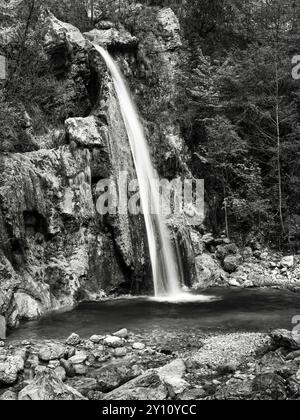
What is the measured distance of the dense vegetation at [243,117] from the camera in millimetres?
17077

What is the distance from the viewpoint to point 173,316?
10.4 metres

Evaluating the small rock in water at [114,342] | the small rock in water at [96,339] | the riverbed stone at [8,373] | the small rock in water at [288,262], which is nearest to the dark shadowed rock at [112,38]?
the small rock in water at [288,262]

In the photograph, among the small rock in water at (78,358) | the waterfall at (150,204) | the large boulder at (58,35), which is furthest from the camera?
the large boulder at (58,35)

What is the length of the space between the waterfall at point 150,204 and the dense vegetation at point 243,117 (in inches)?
102

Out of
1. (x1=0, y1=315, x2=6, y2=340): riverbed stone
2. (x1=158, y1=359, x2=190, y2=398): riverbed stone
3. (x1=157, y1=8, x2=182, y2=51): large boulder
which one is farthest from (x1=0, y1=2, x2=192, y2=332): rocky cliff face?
(x1=157, y1=8, x2=182, y2=51): large boulder

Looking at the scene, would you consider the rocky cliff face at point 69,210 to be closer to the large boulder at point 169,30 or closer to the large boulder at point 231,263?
the large boulder at point 231,263

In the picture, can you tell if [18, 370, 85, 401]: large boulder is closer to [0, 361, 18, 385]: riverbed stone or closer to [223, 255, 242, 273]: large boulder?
[0, 361, 18, 385]: riverbed stone

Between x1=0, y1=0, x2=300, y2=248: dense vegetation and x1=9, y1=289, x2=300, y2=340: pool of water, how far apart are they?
577cm

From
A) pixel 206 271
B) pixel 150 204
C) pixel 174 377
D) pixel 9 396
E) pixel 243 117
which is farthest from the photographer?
pixel 243 117

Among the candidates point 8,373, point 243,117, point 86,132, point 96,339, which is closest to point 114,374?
point 8,373

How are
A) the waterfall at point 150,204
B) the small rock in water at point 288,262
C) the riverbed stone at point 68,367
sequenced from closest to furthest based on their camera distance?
the riverbed stone at point 68,367 < the waterfall at point 150,204 < the small rock in water at point 288,262

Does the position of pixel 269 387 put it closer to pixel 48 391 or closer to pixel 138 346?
pixel 48 391

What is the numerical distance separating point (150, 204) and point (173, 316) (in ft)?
17.6

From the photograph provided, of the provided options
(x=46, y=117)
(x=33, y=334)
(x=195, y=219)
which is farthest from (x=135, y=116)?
(x=33, y=334)
